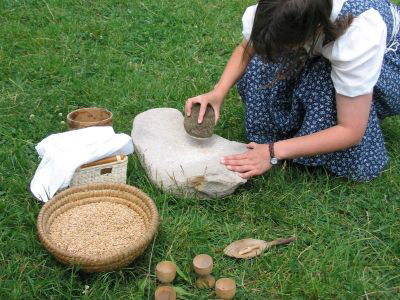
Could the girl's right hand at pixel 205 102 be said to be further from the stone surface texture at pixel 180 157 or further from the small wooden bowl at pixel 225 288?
the small wooden bowl at pixel 225 288

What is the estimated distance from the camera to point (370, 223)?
2.48 m

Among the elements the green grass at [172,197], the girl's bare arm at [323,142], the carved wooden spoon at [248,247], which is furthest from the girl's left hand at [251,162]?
the carved wooden spoon at [248,247]

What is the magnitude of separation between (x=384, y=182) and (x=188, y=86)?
4.62 ft

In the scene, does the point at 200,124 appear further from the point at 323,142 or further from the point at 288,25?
the point at 288,25

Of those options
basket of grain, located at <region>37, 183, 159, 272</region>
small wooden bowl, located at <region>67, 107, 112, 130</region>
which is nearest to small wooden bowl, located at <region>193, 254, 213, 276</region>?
basket of grain, located at <region>37, 183, 159, 272</region>

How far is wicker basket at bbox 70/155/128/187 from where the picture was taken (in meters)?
2.43

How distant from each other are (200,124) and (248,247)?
27.7 inches

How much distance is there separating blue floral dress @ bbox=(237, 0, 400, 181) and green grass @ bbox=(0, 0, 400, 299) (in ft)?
0.33

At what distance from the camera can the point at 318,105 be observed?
2594 mm

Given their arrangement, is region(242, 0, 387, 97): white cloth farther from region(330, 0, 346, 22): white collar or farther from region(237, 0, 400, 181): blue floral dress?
region(237, 0, 400, 181): blue floral dress

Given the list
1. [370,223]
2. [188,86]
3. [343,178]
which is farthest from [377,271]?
[188,86]

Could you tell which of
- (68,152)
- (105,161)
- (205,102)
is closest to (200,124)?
(205,102)

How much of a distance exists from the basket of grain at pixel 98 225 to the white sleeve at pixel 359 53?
967mm

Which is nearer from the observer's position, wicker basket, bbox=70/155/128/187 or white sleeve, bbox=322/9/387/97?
white sleeve, bbox=322/9/387/97
